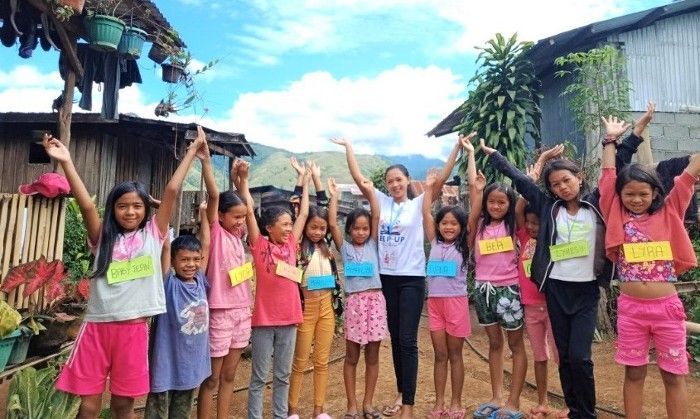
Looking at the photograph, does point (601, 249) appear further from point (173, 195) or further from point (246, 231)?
point (173, 195)

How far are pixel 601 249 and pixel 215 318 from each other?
8.46ft

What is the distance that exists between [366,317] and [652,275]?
190cm

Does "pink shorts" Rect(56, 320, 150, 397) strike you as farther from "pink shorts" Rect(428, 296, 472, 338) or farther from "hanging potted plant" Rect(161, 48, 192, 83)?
"hanging potted plant" Rect(161, 48, 192, 83)

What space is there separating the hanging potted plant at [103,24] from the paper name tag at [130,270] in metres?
4.93

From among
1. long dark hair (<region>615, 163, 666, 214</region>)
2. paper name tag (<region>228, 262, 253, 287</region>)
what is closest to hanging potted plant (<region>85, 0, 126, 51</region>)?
paper name tag (<region>228, 262, 253, 287</region>)

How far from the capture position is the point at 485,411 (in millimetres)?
3572

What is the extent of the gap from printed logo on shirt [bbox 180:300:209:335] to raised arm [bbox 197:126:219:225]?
1.83 feet

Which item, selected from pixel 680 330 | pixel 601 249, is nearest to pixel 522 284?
pixel 601 249

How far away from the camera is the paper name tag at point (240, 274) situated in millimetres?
3153

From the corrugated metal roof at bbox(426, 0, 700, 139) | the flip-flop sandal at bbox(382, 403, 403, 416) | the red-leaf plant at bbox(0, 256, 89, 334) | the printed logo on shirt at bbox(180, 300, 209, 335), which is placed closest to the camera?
the printed logo on shirt at bbox(180, 300, 209, 335)

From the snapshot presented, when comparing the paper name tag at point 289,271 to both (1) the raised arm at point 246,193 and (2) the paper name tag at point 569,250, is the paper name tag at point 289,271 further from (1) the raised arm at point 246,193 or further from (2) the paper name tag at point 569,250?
(2) the paper name tag at point 569,250

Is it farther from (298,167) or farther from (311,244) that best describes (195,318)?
(298,167)

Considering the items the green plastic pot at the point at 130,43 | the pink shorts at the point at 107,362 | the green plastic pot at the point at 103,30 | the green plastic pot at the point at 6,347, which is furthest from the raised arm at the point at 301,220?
the green plastic pot at the point at 130,43

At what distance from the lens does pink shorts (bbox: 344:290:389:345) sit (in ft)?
11.7
